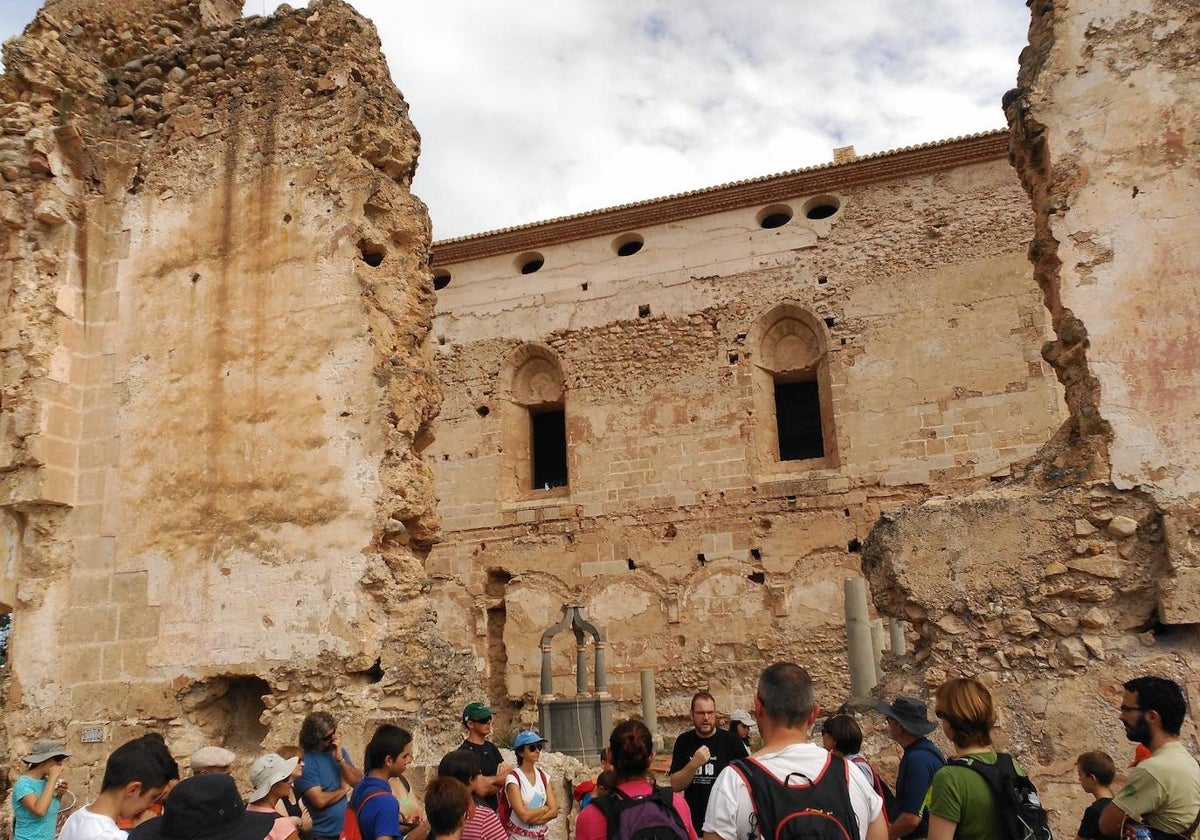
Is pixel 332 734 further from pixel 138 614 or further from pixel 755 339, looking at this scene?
pixel 755 339

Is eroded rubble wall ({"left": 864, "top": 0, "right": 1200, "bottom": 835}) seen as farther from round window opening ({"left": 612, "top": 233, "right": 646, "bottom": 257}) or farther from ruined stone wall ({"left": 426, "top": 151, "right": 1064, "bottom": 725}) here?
round window opening ({"left": 612, "top": 233, "right": 646, "bottom": 257})

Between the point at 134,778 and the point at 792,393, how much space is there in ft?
43.1

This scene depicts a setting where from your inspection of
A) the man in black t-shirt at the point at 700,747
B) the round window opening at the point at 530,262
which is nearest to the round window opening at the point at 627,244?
the round window opening at the point at 530,262

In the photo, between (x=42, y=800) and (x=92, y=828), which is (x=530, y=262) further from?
(x=92, y=828)

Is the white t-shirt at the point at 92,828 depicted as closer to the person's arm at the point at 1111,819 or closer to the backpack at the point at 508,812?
the backpack at the point at 508,812

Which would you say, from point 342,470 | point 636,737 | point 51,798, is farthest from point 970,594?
point 51,798

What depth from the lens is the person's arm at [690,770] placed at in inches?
157

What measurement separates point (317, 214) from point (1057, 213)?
4711mm

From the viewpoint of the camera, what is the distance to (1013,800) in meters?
2.75

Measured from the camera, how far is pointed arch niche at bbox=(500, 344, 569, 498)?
15.8 meters

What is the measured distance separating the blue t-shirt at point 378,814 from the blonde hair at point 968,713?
174 cm

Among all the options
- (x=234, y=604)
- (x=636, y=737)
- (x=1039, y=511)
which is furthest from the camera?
(x=234, y=604)

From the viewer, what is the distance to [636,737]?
3.10m

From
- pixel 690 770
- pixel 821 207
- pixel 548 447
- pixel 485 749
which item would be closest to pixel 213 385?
pixel 485 749
